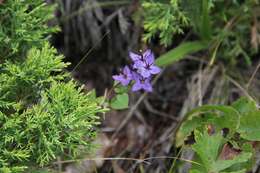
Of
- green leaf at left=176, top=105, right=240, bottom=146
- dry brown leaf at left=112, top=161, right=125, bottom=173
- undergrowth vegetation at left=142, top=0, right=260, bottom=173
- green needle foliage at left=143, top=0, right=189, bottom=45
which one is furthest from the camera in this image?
dry brown leaf at left=112, top=161, right=125, bottom=173

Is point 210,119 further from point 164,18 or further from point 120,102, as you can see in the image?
point 164,18

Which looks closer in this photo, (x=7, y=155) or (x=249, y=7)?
(x=7, y=155)

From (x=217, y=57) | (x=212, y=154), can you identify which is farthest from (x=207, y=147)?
(x=217, y=57)

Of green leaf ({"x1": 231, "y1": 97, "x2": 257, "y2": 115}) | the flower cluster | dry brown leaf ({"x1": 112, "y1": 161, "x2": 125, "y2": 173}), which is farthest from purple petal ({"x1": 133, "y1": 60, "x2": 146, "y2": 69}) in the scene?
dry brown leaf ({"x1": 112, "y1": 161, "x2": 125, "y2": 173})

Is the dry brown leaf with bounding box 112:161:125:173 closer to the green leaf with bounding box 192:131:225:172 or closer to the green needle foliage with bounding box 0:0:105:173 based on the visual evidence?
the green needle foliage with bounding box 0:0:105:173

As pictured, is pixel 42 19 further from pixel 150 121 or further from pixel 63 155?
pixel 150 121

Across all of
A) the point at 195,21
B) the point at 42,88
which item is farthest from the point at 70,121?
the point at 195,21
